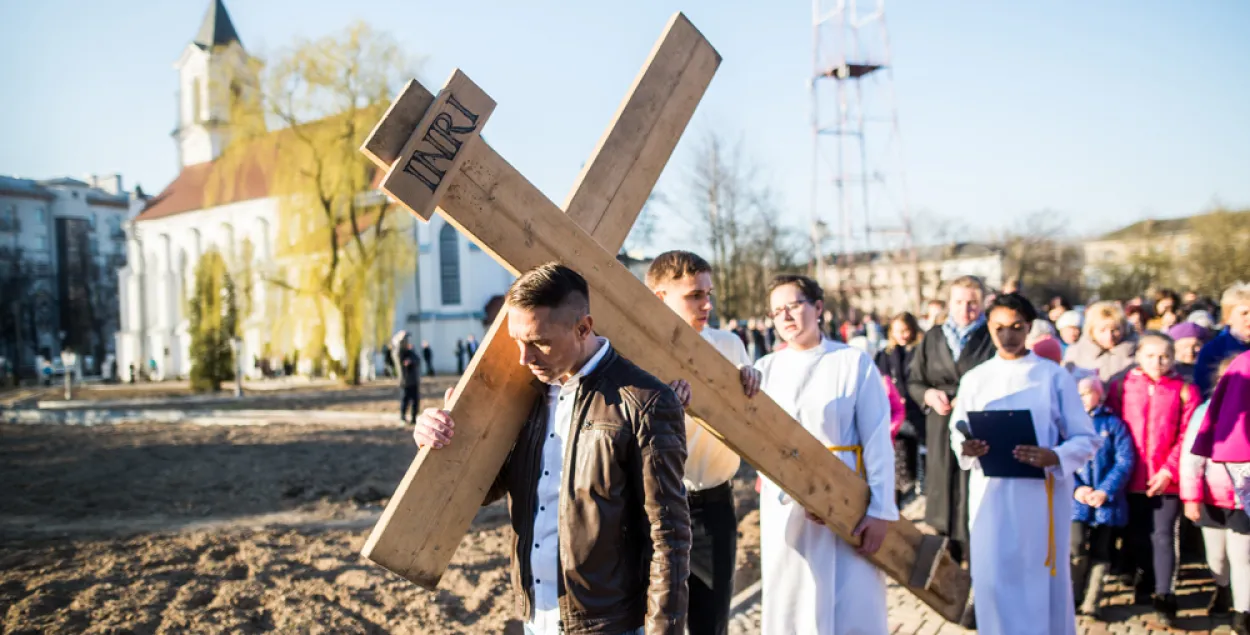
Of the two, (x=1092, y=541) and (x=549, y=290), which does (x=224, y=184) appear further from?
(x=549, y=290)

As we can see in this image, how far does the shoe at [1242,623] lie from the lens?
4512 mm

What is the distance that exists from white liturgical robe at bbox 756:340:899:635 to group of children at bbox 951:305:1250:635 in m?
0.97

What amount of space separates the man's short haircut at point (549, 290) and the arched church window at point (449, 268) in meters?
43.6

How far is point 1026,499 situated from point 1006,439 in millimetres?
312

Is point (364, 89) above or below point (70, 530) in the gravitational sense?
above

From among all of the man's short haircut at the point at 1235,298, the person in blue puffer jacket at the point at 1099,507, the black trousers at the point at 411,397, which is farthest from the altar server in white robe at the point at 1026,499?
the black trousers at the point at 411,397

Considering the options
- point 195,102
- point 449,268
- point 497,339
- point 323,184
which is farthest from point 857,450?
point 195,102

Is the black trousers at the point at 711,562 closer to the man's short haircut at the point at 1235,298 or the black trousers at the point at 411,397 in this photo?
the man's short haircut at the point at 1235,298

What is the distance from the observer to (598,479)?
206 cm

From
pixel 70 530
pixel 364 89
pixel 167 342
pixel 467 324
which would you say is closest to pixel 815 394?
pixel 70 530

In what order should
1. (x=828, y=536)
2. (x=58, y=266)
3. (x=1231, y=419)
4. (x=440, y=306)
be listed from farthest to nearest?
(x=58, y=266) → (x=440, y=306) → (x=1231, y=419) → (x=828, y=536)

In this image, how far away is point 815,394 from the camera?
3.52 metres

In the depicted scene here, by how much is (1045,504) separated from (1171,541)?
1.99m

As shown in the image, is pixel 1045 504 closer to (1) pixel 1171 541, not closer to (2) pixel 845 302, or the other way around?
(1) pixel 1171 541
